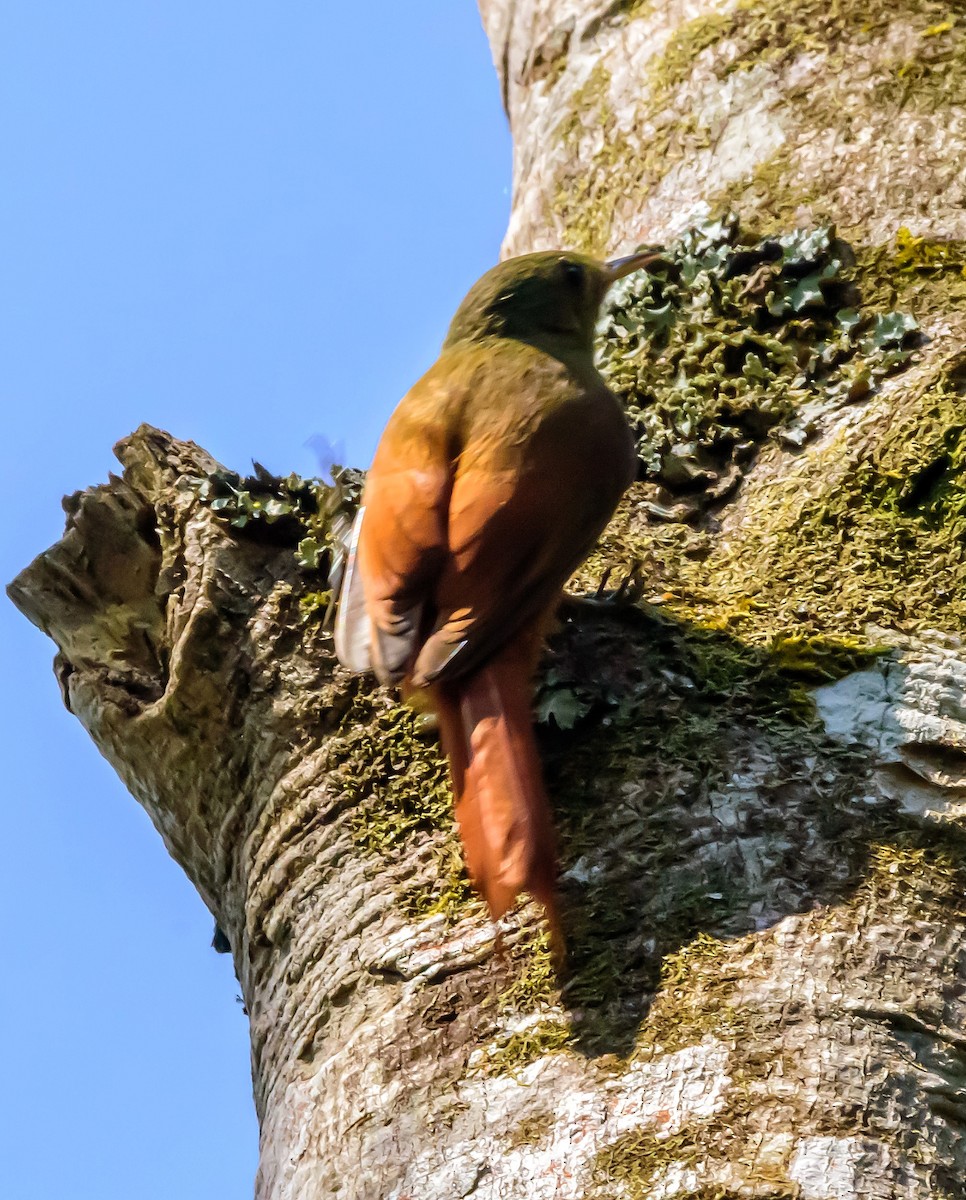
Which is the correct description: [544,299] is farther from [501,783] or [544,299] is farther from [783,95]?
[501,783]

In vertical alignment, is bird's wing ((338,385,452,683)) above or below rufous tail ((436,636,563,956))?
above

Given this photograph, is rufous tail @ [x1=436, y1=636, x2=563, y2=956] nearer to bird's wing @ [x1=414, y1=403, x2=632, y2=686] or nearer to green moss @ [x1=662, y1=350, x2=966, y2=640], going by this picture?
bird's wing @ [x1=414, y1=403, x2=632, y2=686]

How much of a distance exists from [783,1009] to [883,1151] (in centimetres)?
17

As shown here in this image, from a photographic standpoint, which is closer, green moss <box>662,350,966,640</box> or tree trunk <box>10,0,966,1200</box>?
tree trunk <box>10,0,966,1200</box>

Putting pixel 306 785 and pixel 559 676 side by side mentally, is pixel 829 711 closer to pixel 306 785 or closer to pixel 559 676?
pixel 559 676

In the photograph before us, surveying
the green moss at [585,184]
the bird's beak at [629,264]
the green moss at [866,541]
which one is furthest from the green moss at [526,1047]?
the green moss at [585,184]

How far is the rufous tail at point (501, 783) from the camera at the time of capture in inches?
66.7

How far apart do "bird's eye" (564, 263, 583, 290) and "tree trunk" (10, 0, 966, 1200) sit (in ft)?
0.42

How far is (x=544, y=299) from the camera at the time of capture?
2818mm

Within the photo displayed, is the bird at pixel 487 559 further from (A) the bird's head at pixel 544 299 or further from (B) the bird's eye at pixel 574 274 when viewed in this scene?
(B) the bird's eye at pixel 574 274

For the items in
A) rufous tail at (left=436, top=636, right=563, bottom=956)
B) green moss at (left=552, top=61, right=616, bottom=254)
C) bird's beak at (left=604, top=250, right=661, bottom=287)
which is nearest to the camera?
rufous tail at (left=436, top=636, right=563, bottom=956)

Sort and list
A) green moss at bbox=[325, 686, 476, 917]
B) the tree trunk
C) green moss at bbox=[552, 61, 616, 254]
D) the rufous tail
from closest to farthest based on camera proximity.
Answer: the tree trunk → the rufous tail → green moss at bbox=[325, 686, 476, 917] → green moss at bbox=[552, 61, 616, 254]

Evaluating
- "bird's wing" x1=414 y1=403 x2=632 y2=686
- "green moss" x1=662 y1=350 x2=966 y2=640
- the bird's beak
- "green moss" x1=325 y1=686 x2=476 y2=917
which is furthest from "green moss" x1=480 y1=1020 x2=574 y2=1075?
the bird's beak

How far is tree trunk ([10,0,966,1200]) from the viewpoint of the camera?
5.04 feet
